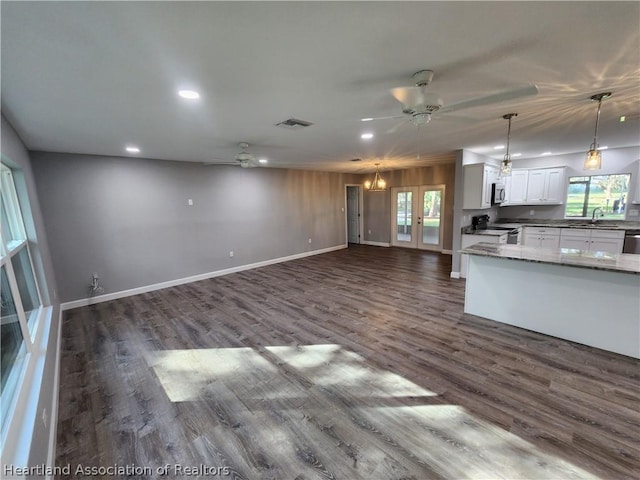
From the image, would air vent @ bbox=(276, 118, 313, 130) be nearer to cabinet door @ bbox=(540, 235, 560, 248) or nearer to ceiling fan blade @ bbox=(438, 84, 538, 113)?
ceiling fan blade @ bbox=(438, 84, 538, 113)

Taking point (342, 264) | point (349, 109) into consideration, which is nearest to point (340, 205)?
point (342, 264)

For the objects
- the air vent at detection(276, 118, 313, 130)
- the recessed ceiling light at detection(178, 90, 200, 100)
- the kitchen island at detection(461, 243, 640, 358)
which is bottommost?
the kitchen island at detection(461, 243, 640, 358)

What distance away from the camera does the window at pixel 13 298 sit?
5.63ft

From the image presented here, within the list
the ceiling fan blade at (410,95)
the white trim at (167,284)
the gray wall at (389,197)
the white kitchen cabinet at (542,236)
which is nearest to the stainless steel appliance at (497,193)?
the white kitchen cabinet at (542,236)

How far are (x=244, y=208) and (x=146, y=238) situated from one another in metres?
2.15

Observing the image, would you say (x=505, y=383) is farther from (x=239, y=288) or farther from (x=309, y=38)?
(x=239, y=288)

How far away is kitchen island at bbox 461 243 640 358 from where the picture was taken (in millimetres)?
2682

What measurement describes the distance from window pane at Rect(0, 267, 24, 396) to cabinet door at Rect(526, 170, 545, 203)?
28.4 feet

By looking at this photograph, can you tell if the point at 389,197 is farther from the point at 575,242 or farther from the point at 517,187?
the point at 575,242

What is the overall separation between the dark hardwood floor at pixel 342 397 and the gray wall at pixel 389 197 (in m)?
4.52

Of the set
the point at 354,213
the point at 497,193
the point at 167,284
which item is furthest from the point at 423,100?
the point at 354,213

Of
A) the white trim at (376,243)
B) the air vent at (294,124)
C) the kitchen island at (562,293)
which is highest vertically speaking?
the air vent at (294,124)

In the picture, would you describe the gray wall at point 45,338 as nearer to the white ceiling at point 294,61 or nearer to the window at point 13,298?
the window at point 13,298

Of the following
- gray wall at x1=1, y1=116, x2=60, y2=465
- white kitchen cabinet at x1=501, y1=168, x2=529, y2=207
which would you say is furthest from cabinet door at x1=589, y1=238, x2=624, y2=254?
gray wall at x1=1, y1=116, x2=60, y2=465
